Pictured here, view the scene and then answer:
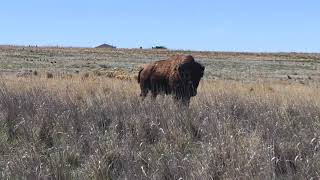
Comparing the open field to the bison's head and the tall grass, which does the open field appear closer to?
the bison's head

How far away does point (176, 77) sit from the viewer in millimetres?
14000

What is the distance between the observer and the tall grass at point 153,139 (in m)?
6.10

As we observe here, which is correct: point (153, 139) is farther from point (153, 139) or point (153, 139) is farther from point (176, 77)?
point (176, 77)

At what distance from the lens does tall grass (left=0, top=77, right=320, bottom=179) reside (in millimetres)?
6098

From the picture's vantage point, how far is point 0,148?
25.5 ft

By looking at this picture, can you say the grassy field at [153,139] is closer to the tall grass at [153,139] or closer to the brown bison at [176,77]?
the tall grass at [153,139]

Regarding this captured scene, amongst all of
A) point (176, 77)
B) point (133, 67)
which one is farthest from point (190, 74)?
point (133, 67)

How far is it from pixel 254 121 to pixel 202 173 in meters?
3.76

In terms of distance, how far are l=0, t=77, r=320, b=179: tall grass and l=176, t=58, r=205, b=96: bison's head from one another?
75.4 inches

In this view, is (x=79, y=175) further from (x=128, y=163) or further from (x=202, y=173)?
(x=202, y=173)

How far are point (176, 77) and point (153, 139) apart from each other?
578 centimetres

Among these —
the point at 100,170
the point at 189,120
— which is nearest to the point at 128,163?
the point at 100,170

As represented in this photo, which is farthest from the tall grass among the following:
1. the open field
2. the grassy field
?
the open field

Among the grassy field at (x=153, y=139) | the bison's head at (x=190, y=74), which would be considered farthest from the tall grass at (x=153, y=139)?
the bison's head at (x=190, y=74)
